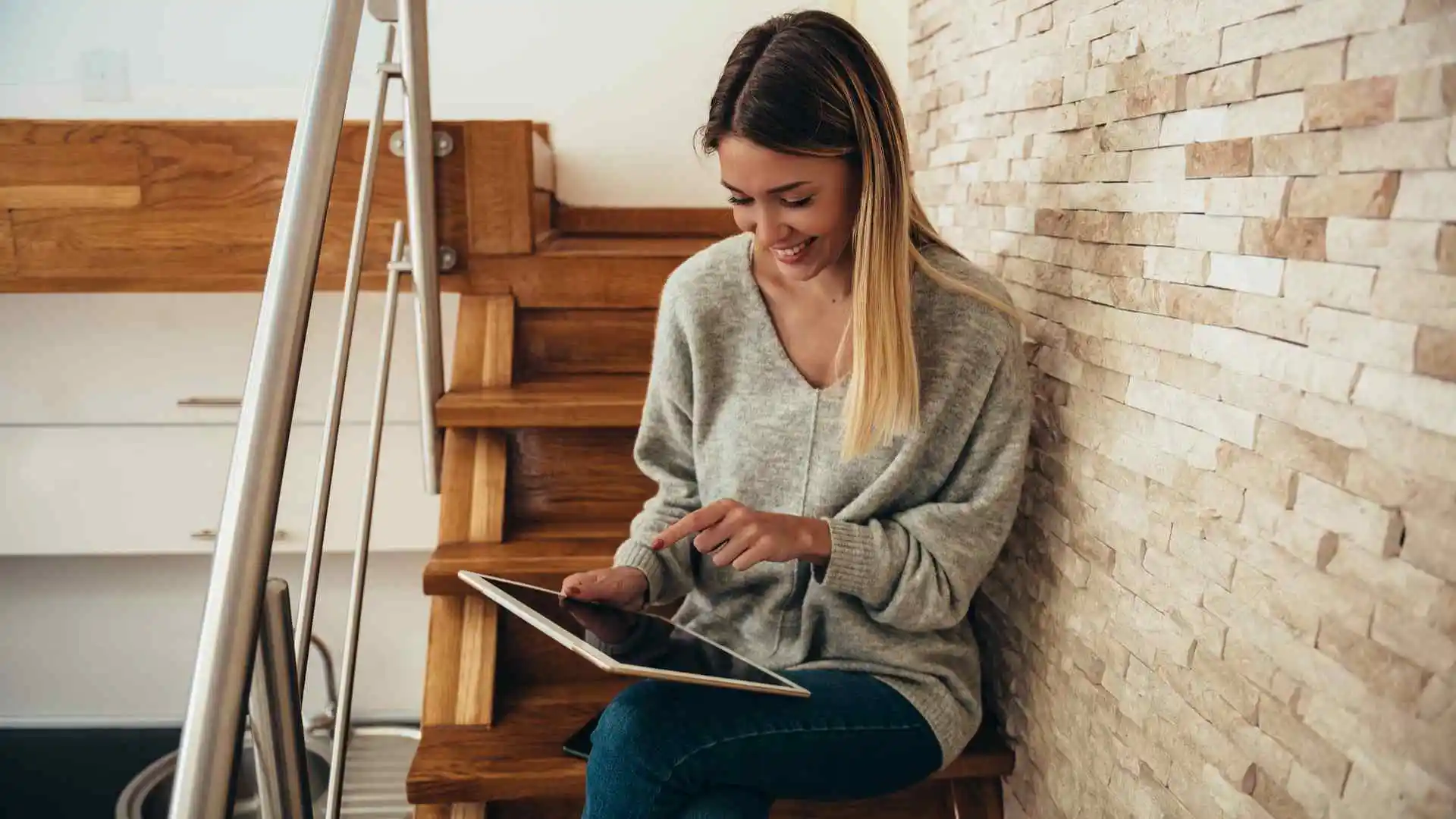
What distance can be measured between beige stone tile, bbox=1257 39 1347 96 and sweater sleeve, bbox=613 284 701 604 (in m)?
0.67

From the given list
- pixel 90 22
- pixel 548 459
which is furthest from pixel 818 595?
pixel 90 22

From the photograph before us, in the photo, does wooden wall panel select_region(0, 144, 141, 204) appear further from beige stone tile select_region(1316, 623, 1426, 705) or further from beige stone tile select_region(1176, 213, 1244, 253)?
beige stone tile select_region(1316, 623, 1426, 705)

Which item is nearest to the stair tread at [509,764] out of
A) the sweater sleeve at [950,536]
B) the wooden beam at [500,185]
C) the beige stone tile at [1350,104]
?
the sweater sleeve at [950,536]

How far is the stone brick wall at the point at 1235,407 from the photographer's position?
0.65m

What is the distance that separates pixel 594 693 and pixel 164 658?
1585 millimetres

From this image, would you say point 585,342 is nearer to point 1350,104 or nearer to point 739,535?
point 739,535

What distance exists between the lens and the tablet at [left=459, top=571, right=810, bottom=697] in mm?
1000

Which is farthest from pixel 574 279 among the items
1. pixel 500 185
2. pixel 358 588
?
pixel 358 588

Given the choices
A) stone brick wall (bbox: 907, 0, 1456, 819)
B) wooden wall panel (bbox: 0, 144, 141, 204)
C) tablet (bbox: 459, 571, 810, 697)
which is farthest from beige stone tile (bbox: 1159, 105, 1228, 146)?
wooden wall panel (bbox: 0, 144, 141, 204)

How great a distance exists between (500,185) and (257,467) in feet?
3.04

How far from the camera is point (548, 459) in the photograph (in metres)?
1.59

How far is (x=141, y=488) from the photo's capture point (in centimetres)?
231

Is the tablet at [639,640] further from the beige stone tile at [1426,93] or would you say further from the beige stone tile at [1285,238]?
the beige stone tile at [1426,93]

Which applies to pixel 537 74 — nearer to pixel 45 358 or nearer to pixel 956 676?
pixel 45 358
